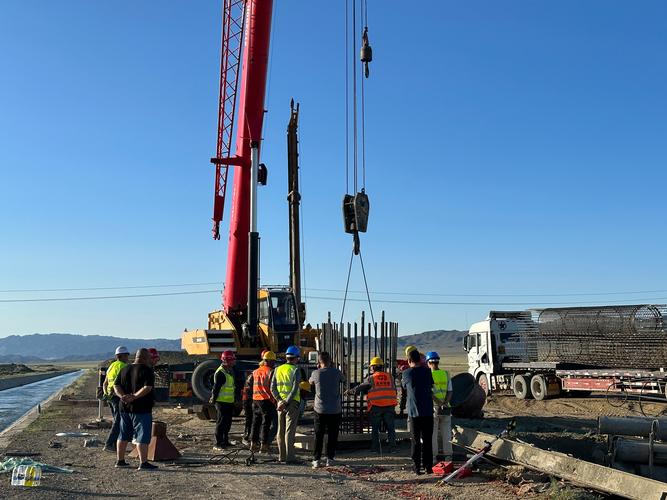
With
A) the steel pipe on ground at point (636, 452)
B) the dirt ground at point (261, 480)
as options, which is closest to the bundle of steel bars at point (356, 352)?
the dirt ground at point (261, 480)

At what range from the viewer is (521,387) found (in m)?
26.4

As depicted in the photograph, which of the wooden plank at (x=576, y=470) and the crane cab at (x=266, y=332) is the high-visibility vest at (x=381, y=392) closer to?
the wooden plank at (x=576, y=470)

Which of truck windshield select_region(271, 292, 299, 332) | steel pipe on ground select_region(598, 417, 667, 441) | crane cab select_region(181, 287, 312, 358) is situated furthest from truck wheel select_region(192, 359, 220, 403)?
steel pipe on ground select_region(598, 417, 667, 441)

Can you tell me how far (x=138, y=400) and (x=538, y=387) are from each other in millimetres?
19123

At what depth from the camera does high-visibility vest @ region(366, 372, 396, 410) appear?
11539mm

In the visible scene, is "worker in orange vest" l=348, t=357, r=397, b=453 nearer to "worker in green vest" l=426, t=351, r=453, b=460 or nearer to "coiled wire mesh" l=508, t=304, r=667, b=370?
"worker in green vest" l=426, t=351, r=453, b=460

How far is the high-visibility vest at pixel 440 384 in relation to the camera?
34.2 ft

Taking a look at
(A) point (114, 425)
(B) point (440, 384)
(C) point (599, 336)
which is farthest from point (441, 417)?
(C) point (599, 336)

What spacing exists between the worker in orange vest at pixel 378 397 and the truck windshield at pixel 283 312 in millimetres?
6209

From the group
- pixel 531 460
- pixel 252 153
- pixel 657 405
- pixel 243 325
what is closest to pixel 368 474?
pixel 531 460

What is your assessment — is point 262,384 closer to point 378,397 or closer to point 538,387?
point 378,397

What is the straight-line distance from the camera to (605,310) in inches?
938

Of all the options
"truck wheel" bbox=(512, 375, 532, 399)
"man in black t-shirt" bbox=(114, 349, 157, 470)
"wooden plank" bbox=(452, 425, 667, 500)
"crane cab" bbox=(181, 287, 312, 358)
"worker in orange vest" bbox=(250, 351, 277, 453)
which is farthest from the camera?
"truck wheel" bbox=(512, 375, 532, 399)

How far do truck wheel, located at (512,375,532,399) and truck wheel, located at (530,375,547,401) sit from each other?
193 millimetres
